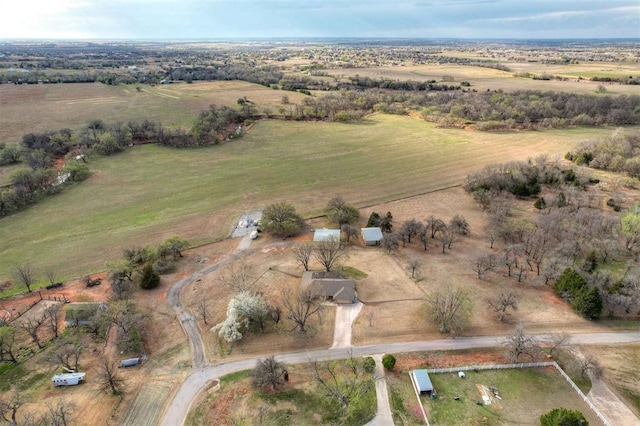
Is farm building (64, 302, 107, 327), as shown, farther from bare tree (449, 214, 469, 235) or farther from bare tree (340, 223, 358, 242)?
bare tree (449, 214, 469, 235)

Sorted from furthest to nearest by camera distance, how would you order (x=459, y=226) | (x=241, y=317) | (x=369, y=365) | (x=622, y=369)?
(x=459, y=226)
(x=241, y=317)
(x=622, y=369)
(x=369, y=365)

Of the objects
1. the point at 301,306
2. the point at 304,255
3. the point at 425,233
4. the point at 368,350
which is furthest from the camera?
the point at 425,233

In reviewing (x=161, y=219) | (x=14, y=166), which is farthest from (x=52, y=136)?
(x=161, y=219)

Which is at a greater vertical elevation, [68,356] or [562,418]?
[562,418]

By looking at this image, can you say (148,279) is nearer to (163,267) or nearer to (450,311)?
(163,267)

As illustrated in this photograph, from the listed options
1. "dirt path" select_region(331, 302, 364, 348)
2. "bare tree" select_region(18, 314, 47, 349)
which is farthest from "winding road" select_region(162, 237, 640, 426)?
"bare tree" select_region(18, 314, 47, 349)

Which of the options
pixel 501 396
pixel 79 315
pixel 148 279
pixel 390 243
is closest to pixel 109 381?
pixel 79 315
